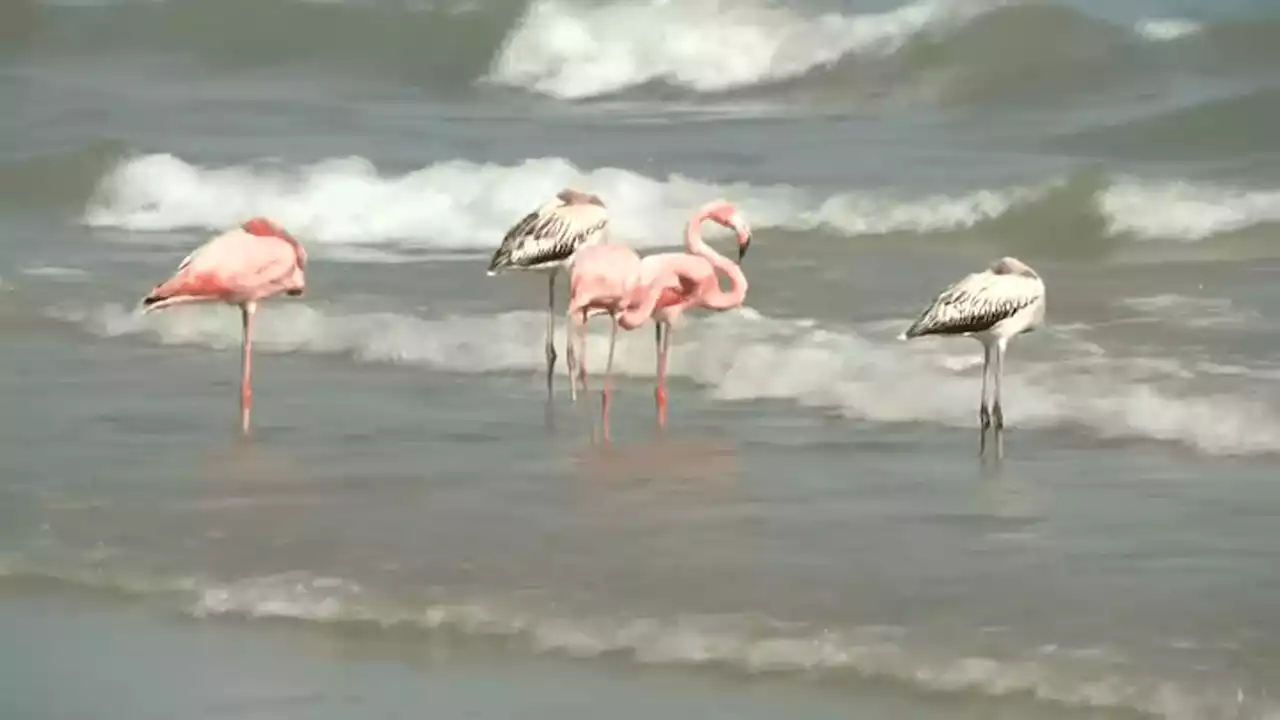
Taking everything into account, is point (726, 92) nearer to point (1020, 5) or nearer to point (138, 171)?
point (1020, 5)

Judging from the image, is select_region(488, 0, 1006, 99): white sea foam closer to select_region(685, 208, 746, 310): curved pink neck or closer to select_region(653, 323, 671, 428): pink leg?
select_region(685, 208, 746, 310): curved pink neck

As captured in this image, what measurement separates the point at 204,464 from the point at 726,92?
1772 cm

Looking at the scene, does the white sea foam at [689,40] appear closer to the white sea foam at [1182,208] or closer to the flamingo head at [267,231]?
the white sea foam at [1182,208]

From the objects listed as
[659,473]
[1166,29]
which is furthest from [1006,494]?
[1166,29]

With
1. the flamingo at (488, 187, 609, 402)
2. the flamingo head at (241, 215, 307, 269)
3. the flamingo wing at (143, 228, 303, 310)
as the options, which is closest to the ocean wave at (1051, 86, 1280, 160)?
the flamingo at (488, 187, 609, 402)

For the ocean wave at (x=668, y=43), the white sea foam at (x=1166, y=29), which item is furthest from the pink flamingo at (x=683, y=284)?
the white sea foam at (x=1166, y=29)

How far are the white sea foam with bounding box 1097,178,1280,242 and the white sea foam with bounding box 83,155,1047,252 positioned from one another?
65 centimetres

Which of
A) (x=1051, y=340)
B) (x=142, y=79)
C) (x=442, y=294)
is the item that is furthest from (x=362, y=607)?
(x=142, y=79)

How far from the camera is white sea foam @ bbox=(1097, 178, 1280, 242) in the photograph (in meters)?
16.5

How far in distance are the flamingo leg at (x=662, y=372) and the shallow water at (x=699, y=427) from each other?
88 millimetres

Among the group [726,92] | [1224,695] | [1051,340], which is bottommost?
[1224,695]

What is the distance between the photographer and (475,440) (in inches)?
405

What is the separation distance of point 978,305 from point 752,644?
357cm

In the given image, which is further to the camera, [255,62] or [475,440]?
[255,62]
